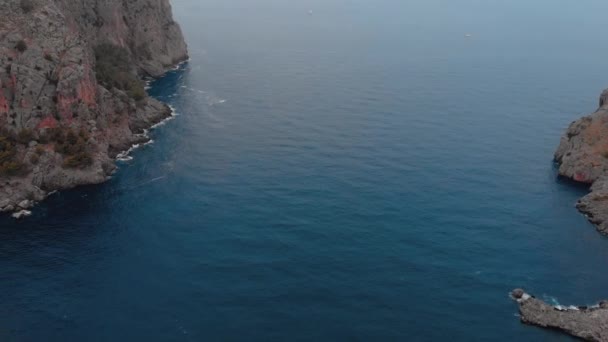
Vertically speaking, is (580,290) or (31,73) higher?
(31,73)

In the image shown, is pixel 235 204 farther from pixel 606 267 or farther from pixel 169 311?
pixel 606 267

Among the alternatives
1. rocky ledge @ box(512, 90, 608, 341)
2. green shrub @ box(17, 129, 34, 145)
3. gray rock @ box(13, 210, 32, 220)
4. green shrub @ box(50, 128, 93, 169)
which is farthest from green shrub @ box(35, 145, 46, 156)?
rocky ledge @ box(512, 90, 608, 341)

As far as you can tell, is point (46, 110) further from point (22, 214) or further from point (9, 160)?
point (22, 214)

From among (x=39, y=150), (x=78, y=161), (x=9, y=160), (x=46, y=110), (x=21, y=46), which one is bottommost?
(x=78, y=161)

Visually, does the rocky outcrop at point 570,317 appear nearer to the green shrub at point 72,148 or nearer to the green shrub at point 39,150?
the green shrub at point 72,148

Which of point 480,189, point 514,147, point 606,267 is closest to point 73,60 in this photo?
point 480,189

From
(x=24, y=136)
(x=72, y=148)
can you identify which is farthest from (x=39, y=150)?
(x=72, y=148)
